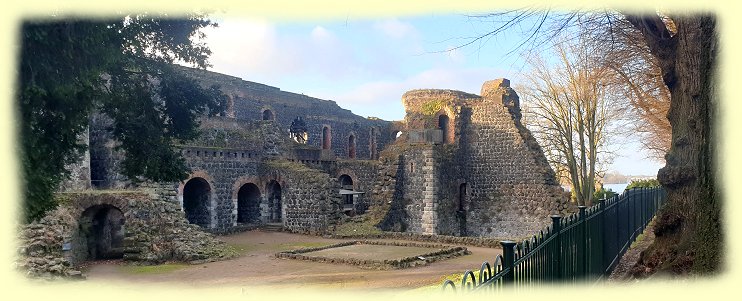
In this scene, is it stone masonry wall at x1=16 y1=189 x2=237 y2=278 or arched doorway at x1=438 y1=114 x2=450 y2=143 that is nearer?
stone masonry wall at x1=16 y1=189 x2=237 y2=278

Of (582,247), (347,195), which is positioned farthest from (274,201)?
(582,247)

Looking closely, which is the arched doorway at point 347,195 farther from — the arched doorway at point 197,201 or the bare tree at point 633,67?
the bare tree at point 633,67

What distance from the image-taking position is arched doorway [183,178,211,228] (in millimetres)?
21844

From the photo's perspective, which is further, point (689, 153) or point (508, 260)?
point (689, 153)

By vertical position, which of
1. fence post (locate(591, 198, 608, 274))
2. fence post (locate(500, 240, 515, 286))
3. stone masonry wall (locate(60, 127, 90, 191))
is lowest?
fence post (locate(591, 198, 608, 274))

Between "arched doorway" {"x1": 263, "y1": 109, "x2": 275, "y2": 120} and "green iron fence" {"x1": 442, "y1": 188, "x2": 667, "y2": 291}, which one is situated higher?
"arched doorway" {"x1": 263, "y1": 109, "x2": 275, "y2": 120}

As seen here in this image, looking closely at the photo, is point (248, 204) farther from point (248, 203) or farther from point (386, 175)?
point (386, 175)

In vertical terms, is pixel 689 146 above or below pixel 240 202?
above

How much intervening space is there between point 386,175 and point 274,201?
188 inches

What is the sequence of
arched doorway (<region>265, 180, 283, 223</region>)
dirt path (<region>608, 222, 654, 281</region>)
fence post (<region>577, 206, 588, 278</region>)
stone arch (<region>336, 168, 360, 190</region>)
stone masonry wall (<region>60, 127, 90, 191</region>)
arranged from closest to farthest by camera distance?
fence post (<region>577, 206, 588, 278</region>), dirt path (<region>608, 222, 654, 281</region>), stone masonry wall (<region>60, 127, 90, 191</region>), arched doorway (<region>265, 180, 283, 223</region>), stone arch (<region>336, 168, 360, 190</region>)

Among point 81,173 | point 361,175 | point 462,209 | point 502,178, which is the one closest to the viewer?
point 81,173

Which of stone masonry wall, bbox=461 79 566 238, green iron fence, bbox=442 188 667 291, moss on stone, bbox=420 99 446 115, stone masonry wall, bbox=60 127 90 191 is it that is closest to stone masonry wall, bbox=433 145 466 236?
stone masonry wall, bbox=461 79 566 238

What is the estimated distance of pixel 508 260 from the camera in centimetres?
401

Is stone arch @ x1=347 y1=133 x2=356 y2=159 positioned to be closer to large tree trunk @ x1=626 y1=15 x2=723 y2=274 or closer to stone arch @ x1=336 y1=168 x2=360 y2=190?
stone arch @ x1=336 y1=168 x2=360 y2=190
